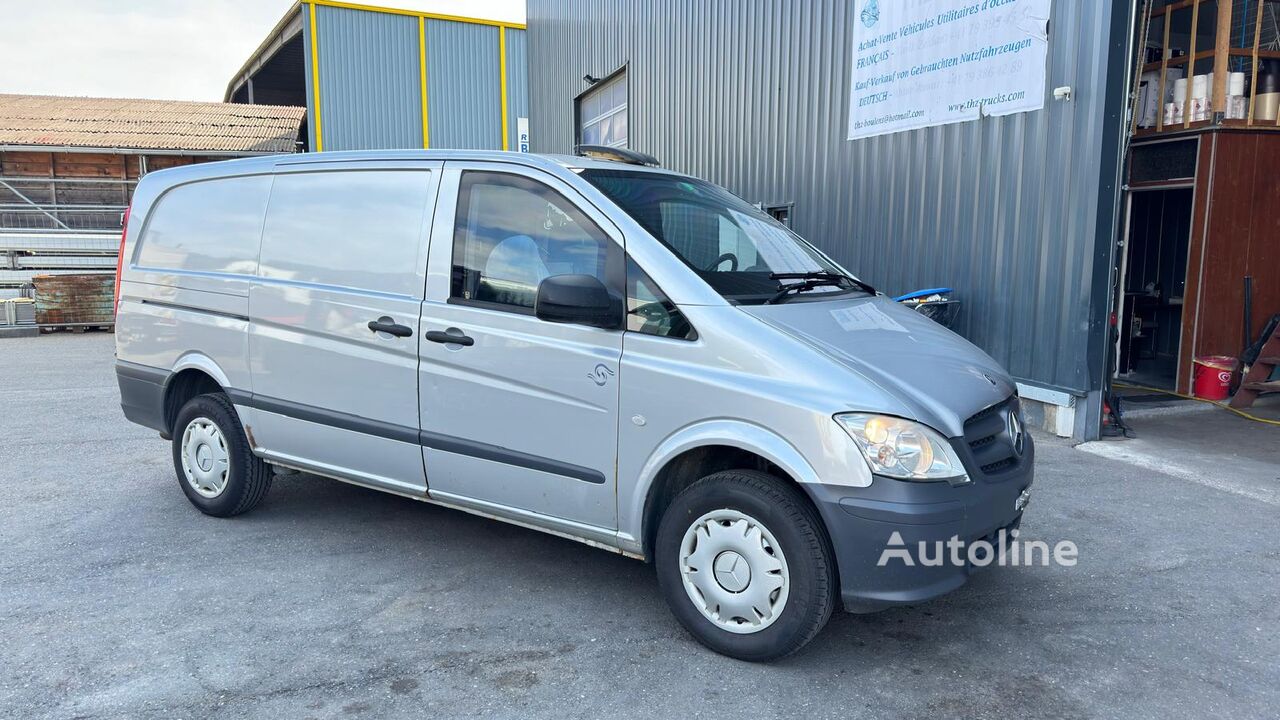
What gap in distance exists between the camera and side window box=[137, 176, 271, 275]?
470 centimetres

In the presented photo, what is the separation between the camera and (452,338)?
12.6 ft

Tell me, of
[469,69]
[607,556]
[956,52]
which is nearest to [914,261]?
[956,52]

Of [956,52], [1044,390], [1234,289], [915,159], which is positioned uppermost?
[956,52]

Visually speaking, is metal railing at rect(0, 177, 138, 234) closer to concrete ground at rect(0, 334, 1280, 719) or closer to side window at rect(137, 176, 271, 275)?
side window at rect(137, 176, 271, 275)

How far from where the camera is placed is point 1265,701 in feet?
10.00

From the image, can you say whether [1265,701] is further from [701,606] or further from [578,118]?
[578,118]

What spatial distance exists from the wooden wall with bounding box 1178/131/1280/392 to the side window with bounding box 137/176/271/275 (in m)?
8.00

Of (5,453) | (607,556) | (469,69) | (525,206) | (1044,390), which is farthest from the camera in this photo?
(469,69)

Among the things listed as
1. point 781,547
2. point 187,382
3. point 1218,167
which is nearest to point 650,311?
point 781,547

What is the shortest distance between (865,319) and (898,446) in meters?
0.84

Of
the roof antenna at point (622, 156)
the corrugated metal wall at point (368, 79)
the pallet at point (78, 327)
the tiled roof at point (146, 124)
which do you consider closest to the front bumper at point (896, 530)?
the roof antenna at point (622, 156)

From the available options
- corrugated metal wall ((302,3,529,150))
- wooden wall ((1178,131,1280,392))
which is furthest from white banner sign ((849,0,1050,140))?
corrugated metal wall ((302,3,529,150))

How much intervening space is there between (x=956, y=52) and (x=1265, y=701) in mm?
5782

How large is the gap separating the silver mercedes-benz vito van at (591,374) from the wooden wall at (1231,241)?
5.78 meters
